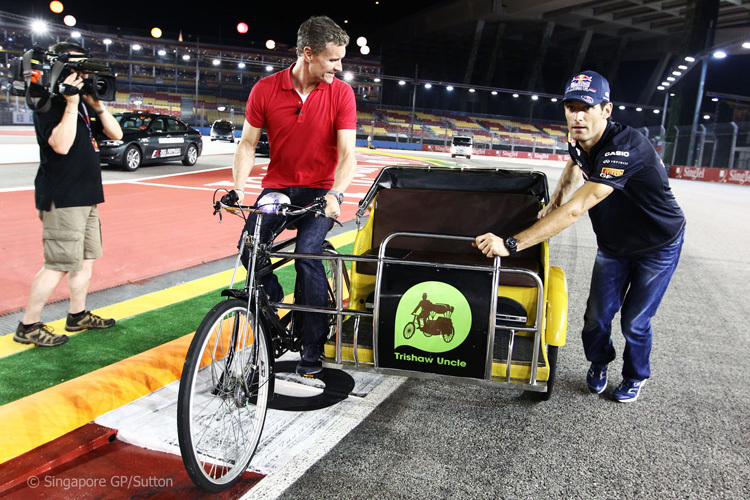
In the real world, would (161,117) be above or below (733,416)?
above

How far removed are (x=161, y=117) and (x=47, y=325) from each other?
1486 cm

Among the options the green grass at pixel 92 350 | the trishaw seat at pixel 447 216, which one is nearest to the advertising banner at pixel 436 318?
the trishaw seat at pixel 447 216

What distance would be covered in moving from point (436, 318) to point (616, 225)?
1.45m

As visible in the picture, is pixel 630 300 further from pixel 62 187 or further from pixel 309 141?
pixel 62 187

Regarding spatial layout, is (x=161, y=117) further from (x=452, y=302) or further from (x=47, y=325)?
(x=452, y=302)

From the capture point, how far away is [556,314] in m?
3.44

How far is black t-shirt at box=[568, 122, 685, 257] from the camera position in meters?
3.37

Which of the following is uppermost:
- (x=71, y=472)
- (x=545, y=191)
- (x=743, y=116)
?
(x=743, y=116)

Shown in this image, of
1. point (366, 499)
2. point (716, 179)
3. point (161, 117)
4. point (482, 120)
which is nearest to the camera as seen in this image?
point (366, 499)

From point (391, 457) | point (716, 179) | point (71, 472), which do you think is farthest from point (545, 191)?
point (716, 179)

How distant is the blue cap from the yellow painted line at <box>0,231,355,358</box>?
12.0ft

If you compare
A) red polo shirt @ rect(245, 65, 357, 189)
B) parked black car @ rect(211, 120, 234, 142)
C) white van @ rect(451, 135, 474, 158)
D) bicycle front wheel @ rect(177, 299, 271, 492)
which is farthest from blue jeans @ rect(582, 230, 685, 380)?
white van @ rect(451, 135, 474, 158)

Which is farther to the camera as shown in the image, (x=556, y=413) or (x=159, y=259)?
(x=159, y=259)

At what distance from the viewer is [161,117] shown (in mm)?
17812
